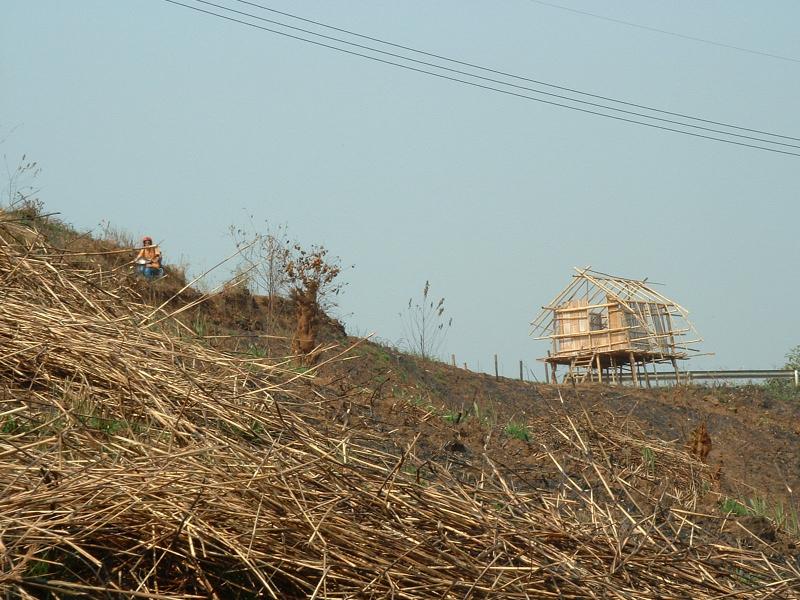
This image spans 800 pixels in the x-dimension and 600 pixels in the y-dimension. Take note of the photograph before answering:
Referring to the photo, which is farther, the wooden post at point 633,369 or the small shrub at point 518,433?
the wooden post at point 633,369

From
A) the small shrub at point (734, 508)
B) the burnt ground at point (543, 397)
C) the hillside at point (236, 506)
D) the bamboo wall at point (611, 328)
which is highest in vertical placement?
the bamboo wall at point (611, 328)

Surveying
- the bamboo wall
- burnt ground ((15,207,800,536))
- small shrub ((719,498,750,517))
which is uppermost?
the bamboo wall

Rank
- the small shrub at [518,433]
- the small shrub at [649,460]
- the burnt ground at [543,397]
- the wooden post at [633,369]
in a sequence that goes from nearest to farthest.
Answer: the small shrub at [649,460] < the small shrub at [518,433] < the burnt ground at [543,397] < the wooden post at [633,369]

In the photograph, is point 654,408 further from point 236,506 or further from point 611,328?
point 236,506

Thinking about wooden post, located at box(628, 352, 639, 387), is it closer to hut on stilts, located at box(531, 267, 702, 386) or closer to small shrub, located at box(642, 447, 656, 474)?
hut on stilts, located at box(531, 267, 702, 386)

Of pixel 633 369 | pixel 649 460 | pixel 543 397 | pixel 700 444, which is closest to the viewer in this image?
pixel 649 460

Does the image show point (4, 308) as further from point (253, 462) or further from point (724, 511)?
point (724, 511)

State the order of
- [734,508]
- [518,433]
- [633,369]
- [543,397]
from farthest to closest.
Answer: [633,369]
[543,397]
[518,433]
[734,508]

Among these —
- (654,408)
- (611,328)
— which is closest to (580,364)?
(611,328)

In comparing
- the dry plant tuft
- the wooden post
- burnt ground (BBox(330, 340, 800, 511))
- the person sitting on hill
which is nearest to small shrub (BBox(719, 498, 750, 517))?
burnt ground (BBox(330, 340, 800, 511))

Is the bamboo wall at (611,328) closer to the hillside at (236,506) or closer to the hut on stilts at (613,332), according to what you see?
the hut on stilts at (613,332)

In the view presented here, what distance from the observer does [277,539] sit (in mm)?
2305

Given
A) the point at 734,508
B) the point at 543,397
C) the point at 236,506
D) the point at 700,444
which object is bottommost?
the point at 734,508

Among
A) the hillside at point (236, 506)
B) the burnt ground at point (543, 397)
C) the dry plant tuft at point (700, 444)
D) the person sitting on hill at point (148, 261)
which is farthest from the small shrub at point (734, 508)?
the person sitting on hill at point (148, 261)
